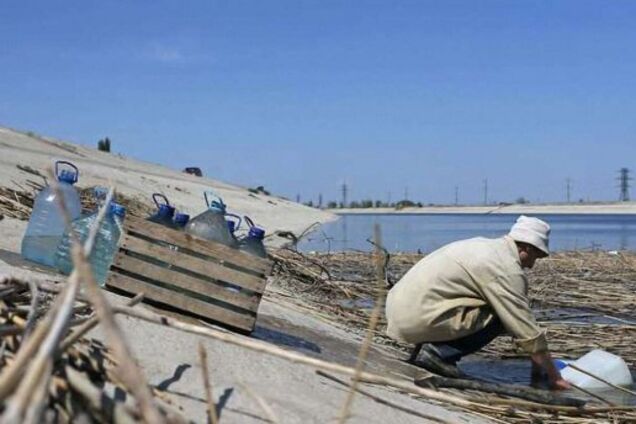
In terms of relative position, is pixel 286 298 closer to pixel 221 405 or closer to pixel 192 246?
pixel 192 246

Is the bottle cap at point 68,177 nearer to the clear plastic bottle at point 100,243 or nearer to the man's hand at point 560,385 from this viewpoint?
the clear plastic bottle at point 100,243

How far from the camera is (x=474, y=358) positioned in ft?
23.0

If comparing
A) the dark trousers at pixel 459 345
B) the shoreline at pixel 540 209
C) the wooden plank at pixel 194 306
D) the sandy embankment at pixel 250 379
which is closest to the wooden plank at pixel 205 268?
the wooden plank at pixel 194 306

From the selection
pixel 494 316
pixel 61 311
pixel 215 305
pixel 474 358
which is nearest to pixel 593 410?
pixel 494 316

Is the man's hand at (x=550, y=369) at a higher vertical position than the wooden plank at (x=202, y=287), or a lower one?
→ lower

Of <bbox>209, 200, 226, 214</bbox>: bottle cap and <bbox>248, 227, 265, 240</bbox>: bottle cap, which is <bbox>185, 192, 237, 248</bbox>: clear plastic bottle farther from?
<bbox>248, 227, 265, 240</bbox>: bottle cap

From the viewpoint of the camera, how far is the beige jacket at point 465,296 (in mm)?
5367

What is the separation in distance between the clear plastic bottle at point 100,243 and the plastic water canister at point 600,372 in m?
3.10

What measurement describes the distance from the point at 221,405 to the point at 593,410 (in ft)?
7.19

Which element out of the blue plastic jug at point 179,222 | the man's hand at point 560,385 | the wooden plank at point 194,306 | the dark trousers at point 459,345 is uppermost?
the blue plastic jug at point 179,222

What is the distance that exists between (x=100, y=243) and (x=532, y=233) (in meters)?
2.71

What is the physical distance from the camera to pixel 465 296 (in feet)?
18.5

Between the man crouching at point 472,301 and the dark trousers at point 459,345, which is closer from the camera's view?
the man crouching at point 472,301

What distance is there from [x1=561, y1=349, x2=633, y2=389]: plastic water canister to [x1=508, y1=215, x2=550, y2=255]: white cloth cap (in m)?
0.95
